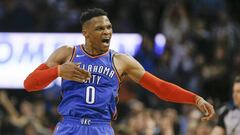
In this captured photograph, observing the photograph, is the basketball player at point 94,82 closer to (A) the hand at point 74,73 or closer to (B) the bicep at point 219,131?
(A) the hand at point 74,73

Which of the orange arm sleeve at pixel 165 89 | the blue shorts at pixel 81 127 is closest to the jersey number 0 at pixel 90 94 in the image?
the blue shorts at pixel 81 127

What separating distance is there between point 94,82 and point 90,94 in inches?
4.7

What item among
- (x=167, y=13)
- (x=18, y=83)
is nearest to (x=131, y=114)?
(x=18, y=83)

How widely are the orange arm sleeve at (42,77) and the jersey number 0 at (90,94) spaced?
327mm

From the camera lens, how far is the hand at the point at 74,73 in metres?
5.82

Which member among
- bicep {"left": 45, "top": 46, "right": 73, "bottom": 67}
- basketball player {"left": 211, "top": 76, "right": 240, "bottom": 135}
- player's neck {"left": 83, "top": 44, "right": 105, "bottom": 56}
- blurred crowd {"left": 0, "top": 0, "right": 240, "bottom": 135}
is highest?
player's neck {"left": 83, "top": 44, "right": 105, "bottom": 56}

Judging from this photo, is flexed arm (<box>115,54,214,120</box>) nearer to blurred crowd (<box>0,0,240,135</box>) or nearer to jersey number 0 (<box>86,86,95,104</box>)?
jersey number 0 (<box>86,86,95,104</box>)

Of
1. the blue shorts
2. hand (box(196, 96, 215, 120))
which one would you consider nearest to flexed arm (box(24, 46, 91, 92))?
the blue shorts

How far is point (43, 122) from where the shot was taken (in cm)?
1185

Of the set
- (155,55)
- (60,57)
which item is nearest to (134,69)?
(60,57)

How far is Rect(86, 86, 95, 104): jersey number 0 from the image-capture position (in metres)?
6.13

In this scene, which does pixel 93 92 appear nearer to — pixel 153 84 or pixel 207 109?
pixel 153 84

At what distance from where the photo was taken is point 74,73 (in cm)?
582

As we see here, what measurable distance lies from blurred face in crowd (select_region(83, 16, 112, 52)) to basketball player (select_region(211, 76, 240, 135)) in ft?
7.69
